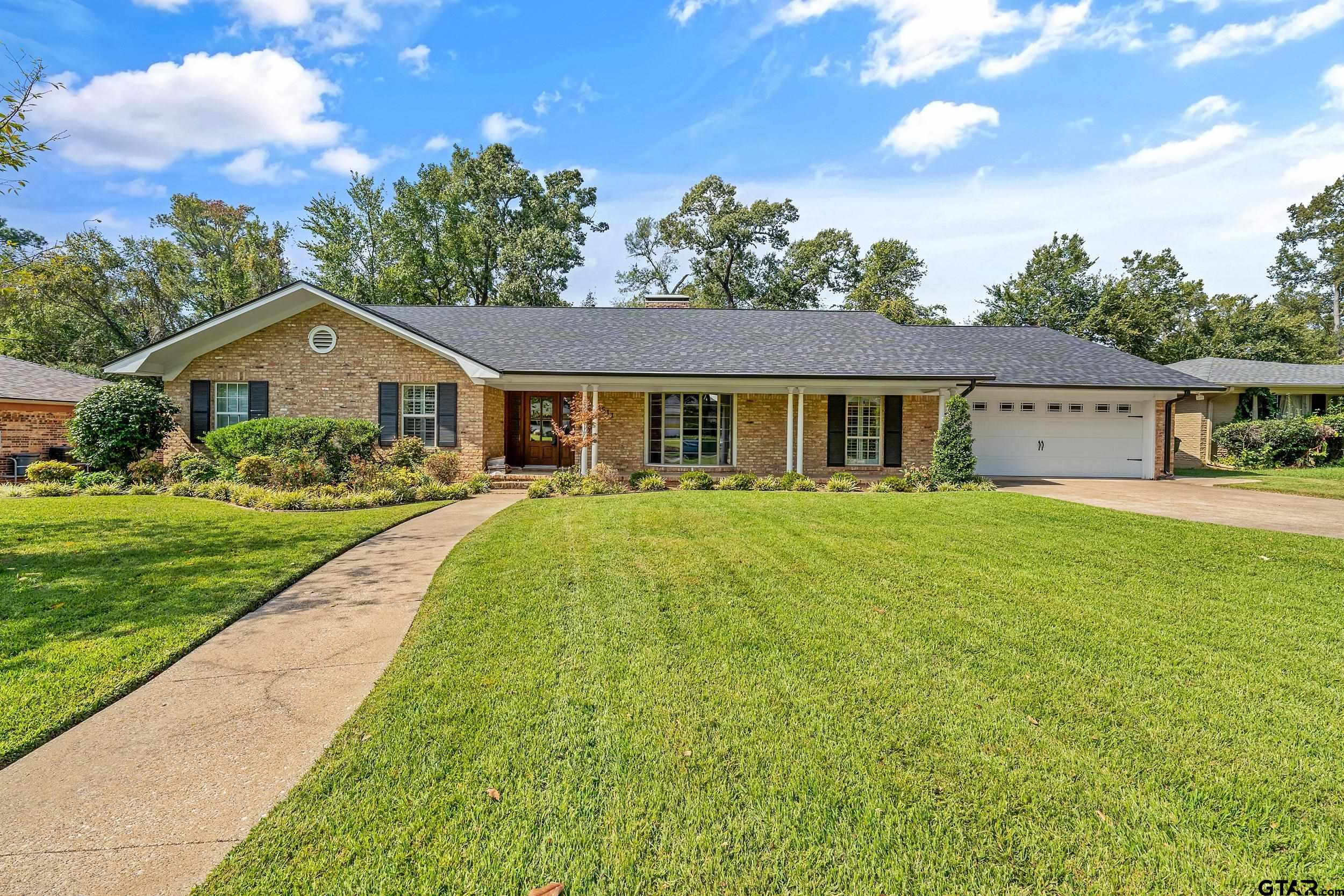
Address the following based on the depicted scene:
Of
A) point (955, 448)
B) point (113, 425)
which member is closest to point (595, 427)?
point (955, 448)

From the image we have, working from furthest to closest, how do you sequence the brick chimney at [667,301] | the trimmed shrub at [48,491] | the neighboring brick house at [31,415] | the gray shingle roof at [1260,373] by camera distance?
the brick chimney at [667,301] → the gray shingle roof at [1260,373] → the neighboring brick house at [31,415] → the trimmed shrub at [48,491]

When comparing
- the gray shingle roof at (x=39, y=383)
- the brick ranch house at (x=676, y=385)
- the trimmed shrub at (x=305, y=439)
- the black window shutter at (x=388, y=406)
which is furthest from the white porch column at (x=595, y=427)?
the gray shingle roof at (x=39, y=383)

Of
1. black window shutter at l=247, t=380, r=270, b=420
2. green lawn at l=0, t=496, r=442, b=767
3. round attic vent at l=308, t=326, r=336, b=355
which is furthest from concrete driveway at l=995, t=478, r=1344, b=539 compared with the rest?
black window shutter at l=247, t=380, r=270, b=420

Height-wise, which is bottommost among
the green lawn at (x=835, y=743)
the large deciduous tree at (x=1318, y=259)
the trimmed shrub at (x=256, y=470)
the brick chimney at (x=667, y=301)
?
the green lawn at (x=835, y=743)

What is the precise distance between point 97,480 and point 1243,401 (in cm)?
3366

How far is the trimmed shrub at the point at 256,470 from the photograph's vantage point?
11.1 m

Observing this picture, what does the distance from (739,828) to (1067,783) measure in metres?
1.45

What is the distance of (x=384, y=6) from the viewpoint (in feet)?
33.3

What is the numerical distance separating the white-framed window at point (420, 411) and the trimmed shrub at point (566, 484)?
3648 millimetres

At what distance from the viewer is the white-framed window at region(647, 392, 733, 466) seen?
14633 mm

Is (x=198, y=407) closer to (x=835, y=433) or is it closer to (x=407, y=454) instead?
(x=407, y=454)

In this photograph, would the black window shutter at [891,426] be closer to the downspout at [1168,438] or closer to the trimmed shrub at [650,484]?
the trimmed shrub at [650,484]

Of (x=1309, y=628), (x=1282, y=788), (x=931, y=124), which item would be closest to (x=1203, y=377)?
(x=931, y=124)

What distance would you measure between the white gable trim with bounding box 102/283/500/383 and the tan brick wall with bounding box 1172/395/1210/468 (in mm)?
23472
